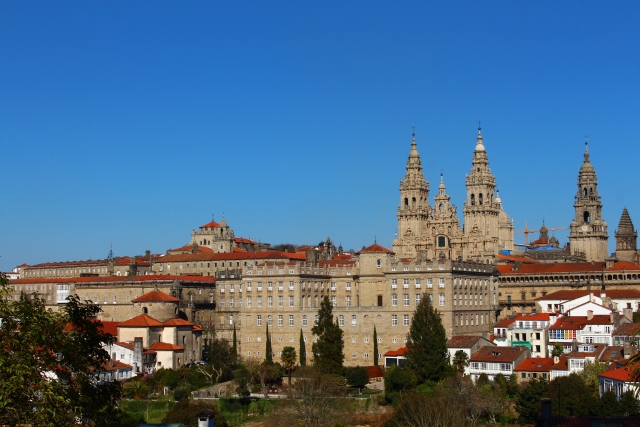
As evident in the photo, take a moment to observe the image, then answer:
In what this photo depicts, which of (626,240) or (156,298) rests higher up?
(626,240)

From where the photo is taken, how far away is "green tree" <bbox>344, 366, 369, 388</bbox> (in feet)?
234

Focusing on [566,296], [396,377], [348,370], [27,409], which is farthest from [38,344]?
[566,296]

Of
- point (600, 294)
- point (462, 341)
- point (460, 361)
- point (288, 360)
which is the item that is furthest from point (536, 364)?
point (600, 294)

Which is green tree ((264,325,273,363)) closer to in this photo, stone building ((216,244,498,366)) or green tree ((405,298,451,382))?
stone building ((216,244,498,366))

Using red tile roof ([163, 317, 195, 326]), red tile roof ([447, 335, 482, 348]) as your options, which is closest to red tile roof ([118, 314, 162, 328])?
red tile roof ([163, 317, 195, 326])

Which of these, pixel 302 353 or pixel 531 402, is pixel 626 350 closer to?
pixel 531 402

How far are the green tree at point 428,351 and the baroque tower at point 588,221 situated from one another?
66025 millimetres

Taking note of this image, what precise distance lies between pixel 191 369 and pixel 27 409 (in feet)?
182

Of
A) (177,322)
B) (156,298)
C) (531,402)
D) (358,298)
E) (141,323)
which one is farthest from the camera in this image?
(156,298)

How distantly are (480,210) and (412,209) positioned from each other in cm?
909

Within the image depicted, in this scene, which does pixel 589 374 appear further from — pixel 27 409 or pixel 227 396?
pixel 27 409

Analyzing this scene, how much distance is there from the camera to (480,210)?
13112cm

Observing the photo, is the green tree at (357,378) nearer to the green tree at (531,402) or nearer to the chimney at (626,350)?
the green tree at (531,402)

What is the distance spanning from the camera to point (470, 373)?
71.8 m
